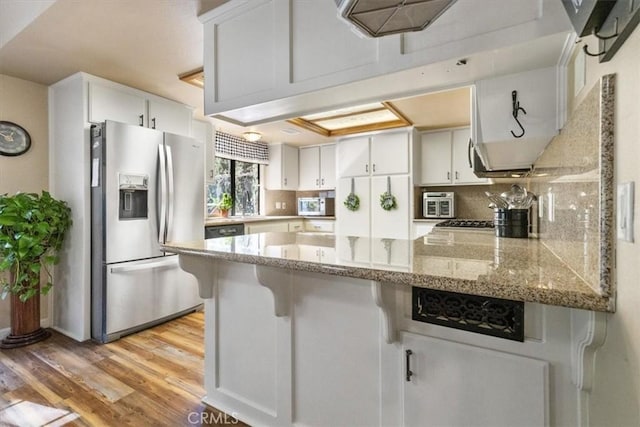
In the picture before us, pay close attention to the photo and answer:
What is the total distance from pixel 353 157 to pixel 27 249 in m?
3.49

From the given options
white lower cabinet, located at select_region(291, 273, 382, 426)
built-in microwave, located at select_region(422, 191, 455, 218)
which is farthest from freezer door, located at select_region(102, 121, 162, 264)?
built-in microwave, located at select_region(422, 191, 455, 218)

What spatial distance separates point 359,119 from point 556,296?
132 inches

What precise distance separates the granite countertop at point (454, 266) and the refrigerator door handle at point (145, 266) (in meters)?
1.57

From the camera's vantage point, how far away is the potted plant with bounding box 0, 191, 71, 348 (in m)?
2.34

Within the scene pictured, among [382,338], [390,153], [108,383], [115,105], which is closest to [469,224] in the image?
[390,153]

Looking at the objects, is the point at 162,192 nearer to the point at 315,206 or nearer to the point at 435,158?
the point at 315,206

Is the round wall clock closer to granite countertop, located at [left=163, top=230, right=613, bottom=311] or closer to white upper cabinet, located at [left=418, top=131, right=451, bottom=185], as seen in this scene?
granite countertop, located at [left=163, top=230, right=613, bottom=311]

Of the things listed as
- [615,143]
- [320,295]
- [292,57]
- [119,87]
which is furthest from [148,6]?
[615,143]

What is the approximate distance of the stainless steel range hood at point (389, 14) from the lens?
778 millimetres

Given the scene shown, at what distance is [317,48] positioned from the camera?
54.4 inches

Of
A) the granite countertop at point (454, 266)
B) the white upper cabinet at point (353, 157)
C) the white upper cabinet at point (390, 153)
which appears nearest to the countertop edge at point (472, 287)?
the granite countertop at point (454, 266)

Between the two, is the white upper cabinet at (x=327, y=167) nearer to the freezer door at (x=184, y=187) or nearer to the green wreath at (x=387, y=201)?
the green wreath at (x=387, y=201)

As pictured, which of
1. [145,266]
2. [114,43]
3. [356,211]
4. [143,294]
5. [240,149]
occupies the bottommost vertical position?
[143,294]

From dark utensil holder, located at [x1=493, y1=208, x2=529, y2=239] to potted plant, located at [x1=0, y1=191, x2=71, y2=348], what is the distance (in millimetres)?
3198
